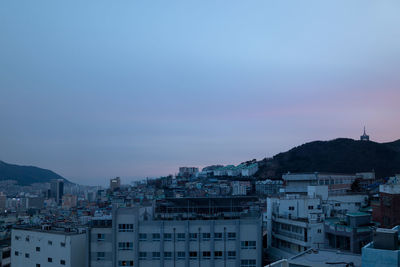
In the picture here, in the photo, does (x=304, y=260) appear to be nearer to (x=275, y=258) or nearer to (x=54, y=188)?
(x=275, y=258)

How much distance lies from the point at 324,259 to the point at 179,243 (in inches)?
398

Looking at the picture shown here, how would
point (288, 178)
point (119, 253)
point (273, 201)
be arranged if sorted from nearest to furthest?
Result: point (119, 253) → point (273, 201) → point (288, 178)

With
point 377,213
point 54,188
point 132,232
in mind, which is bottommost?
point 54,188

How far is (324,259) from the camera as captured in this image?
9141 mm

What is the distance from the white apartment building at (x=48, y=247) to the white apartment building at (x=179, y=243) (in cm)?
140

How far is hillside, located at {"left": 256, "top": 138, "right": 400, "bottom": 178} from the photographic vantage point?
6469 centimetres

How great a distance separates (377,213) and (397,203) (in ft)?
5.18

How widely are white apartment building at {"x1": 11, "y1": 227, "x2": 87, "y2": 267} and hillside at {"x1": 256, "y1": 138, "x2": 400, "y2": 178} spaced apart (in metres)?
52.8

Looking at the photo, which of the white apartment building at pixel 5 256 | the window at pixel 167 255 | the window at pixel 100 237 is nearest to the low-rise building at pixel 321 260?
the window at pixel 167 255

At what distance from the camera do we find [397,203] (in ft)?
49.9

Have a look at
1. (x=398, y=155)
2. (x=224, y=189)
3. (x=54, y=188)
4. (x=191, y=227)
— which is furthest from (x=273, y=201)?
(x=54, y=188)

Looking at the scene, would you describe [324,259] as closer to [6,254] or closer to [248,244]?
[248,244]

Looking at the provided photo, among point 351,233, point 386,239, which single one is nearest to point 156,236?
point 351,233

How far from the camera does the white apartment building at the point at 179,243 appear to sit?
1783 cm
